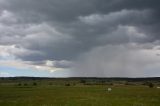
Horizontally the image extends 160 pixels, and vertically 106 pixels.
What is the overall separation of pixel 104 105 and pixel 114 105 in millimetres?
1450

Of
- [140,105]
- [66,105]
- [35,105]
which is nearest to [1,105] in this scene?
[35,105]

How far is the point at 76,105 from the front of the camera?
4241 centimetres

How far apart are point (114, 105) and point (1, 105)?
16676 millimetres

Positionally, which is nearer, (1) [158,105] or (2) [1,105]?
(1) [158,105]

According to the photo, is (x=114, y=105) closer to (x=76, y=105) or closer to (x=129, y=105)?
(x=129, y=105)

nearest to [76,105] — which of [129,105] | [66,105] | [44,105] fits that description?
[66,105]

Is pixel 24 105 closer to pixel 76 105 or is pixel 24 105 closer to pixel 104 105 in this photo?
pixel 76 105

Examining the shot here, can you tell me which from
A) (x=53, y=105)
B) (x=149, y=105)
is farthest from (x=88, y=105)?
(x=149, y=105)

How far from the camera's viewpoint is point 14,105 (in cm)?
4466

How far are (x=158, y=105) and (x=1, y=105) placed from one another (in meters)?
22.6

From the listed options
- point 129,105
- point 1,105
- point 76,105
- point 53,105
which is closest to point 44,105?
point 53,105

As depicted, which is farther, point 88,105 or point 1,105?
point 1,105

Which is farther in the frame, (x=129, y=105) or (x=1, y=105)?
(x=1, y=105)

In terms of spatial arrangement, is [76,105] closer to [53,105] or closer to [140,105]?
[53,105]
